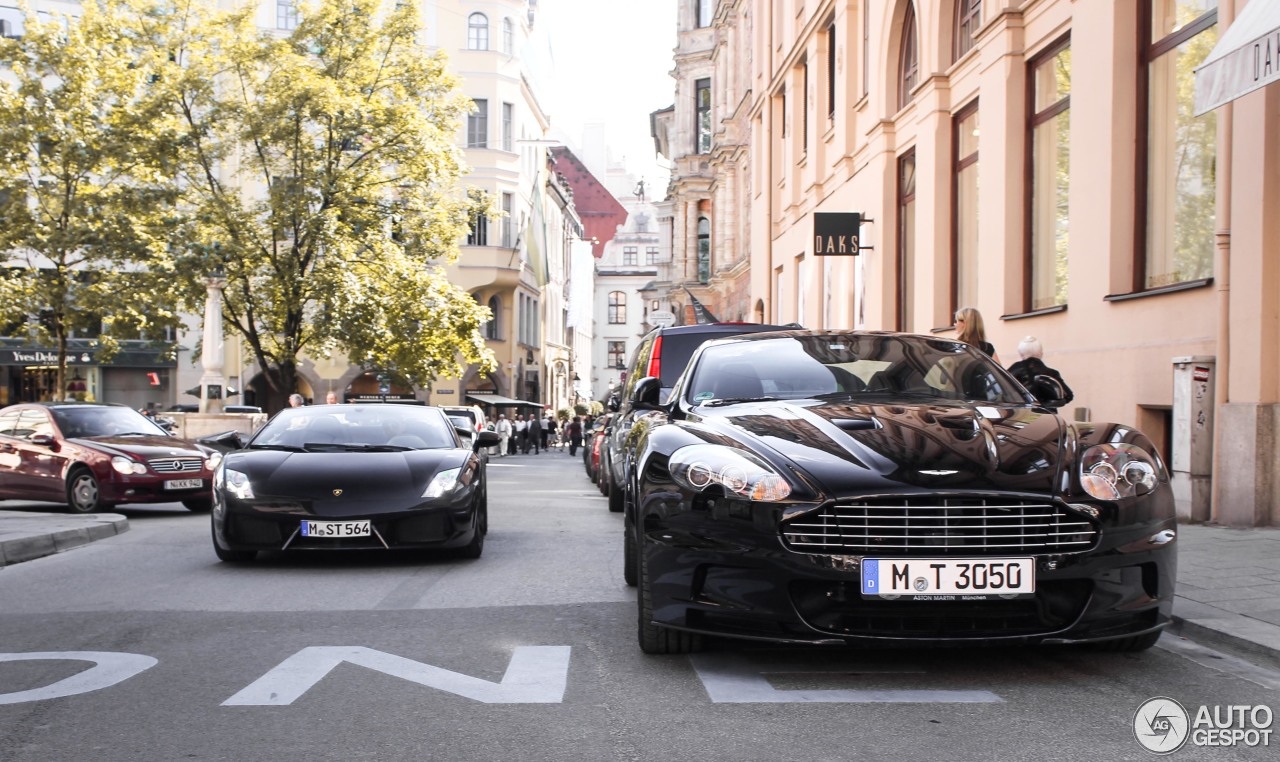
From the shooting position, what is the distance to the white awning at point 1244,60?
27.0ft

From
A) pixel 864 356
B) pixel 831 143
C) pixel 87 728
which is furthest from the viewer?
pixel 831 143

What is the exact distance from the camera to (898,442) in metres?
5.12

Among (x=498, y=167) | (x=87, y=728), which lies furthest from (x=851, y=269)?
(x=498, y=167)

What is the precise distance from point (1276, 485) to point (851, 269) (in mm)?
14933

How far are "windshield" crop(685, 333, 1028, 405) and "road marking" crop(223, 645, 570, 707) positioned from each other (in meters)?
1.69

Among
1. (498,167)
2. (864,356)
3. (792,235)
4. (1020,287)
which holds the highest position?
(498,167)

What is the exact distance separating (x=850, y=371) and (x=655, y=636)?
194 cm

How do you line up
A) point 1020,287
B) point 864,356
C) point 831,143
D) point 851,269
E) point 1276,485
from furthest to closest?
point 831,143 < point 851,269 < point 1020,287 < point 1276,485 < point 864,356

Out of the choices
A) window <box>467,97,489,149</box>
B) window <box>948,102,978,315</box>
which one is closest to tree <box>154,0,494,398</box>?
window <box>948,102,978,315</box>

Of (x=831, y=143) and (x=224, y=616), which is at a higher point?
(x=831, y=143)

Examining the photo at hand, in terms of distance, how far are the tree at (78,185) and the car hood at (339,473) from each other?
1940 cm

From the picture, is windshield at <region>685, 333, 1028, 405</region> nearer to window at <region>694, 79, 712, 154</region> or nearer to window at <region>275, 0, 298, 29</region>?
window at <region>694, 79, 712, 154</region>

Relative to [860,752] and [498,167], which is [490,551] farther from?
[498,167]

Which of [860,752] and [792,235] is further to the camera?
[792,235]
